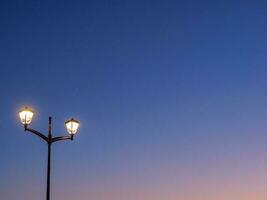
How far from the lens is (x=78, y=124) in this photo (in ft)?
74.6

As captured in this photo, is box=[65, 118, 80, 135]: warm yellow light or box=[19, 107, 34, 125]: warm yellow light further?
box=[65, 118, 80, 135]: warm yellow light

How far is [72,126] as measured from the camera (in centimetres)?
2255

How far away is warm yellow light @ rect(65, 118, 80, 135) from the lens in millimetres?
22516

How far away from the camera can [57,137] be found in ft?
73.5

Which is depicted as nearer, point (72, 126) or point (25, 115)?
point (25, 115)

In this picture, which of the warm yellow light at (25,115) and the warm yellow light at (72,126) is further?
the warm yellow light at (72,126)

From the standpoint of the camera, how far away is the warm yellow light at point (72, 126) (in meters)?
22.5

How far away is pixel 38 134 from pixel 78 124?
1615mm

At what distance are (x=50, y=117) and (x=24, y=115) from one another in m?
1.01

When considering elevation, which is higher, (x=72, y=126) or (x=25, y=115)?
(x=25, y=115)

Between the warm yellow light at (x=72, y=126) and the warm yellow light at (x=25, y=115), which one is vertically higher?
the warm yellow light at (x=25, y=115)

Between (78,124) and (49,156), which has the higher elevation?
(78,124)

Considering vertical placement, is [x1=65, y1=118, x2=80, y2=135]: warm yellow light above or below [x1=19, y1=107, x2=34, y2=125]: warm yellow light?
below

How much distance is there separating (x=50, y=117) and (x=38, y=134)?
800mm
